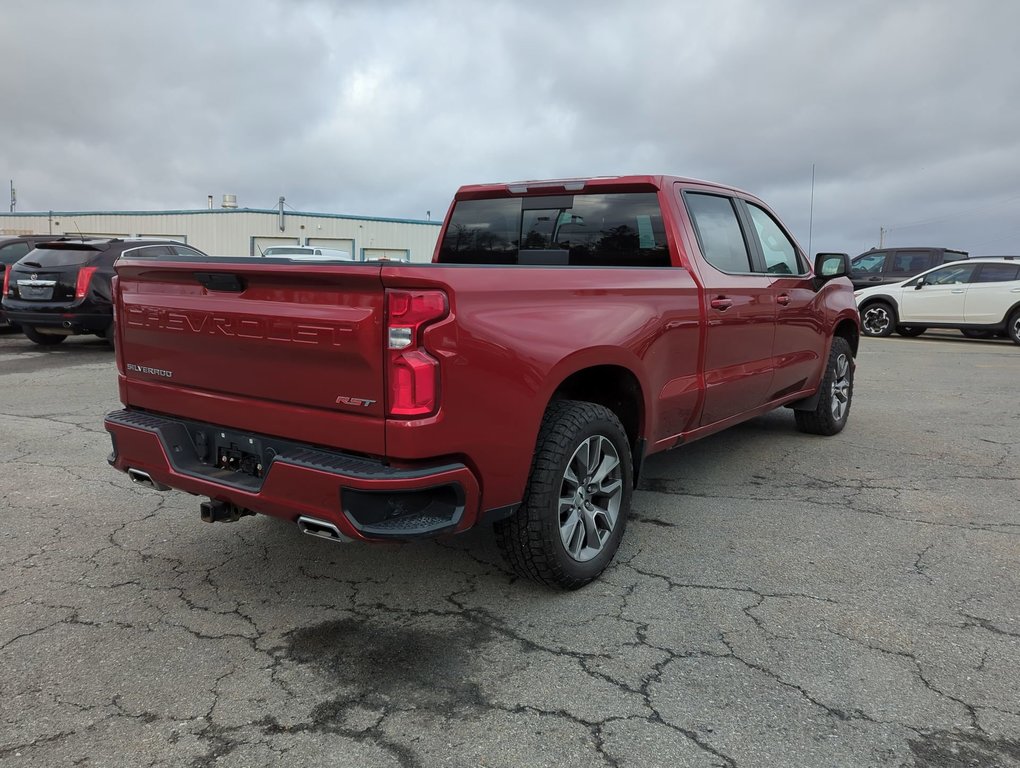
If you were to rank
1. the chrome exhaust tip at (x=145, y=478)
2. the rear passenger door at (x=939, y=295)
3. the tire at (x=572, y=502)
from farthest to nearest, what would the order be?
the rear passenger door at (x=939, y=295), the chrome exhaust tip at (x=145, y=478), the tire at (x=572, y=502)

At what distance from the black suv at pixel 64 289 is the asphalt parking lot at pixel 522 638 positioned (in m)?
6.37

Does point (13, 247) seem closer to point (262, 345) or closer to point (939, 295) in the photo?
point (262, 345)

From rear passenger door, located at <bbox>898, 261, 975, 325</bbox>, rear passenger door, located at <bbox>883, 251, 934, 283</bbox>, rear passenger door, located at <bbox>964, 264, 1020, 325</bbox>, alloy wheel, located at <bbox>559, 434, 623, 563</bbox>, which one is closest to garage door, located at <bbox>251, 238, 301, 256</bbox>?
rear passenger door, located at <bbox>883, 251, 934, 283</bbox>

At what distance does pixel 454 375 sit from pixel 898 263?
65.1ft

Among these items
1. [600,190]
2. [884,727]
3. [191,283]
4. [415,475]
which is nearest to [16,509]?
[191,283]

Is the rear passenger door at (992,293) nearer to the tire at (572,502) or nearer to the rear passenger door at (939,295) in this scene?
the rear passenger door at (939,295)

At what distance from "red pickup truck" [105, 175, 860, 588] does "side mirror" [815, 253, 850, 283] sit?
140 centimetres

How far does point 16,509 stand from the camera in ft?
14.3

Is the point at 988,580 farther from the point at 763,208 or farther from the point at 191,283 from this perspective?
the point at 191,283

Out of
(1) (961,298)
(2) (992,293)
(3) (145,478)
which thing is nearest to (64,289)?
(3) (145,478)

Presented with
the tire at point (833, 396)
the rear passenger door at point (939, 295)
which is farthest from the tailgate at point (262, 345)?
the rear passenger door at point (939, 295)

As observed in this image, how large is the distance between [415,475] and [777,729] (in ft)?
4.63

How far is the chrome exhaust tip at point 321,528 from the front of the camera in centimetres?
262

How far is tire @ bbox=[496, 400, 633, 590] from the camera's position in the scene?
305 centimetres
